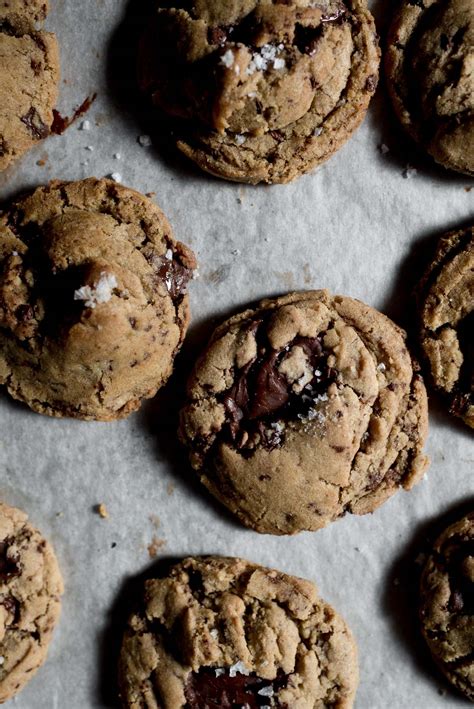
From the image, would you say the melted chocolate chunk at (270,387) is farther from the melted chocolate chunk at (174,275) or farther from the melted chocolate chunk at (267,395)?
the melted chocolate chunk at (174,275)

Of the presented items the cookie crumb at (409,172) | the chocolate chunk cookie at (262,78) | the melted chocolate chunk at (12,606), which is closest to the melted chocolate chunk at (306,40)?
the chocolate chunk cookie at (262,78)

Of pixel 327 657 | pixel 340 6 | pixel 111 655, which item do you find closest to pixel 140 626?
pixel 111 655

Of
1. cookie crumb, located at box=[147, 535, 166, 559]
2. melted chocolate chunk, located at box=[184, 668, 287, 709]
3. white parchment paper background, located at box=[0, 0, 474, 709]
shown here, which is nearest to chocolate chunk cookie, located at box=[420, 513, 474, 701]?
white parchment paper background, located at box=[0, 0, 474, 709]

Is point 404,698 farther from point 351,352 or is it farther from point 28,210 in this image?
point 28,210

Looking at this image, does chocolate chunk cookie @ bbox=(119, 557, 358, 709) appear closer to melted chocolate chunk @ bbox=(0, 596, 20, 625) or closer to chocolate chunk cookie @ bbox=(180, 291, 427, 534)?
chocolate chunk cookie @ bbox=(180, 291, 427, 534)

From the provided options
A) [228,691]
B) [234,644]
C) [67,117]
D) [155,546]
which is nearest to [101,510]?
[155,546]

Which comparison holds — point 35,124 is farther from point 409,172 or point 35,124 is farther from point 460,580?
point 460,580
